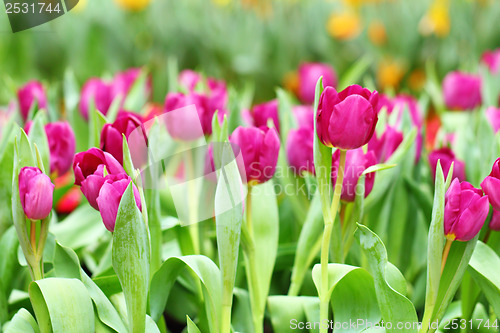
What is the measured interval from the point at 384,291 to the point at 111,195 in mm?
297

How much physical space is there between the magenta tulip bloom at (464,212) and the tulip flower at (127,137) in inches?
13.9

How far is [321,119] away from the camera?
611mm

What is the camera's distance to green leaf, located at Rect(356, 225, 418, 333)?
627mm

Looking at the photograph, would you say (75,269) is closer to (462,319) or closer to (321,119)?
(321,119)

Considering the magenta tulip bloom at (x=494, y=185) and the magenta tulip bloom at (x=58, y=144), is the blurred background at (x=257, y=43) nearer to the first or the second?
the magenta tulip bloom at (x=58, y=144)

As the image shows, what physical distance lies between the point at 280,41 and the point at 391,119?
141 cm

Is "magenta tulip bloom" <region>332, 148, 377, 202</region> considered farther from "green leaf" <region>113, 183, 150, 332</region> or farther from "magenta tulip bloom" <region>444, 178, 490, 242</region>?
"green leaf" <region>113, 183, 150, 332</region>

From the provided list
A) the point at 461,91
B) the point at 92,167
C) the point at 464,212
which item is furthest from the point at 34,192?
the point at 461,91

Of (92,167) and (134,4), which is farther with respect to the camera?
(134,4)

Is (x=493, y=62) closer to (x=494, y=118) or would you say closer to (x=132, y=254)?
(x=494, y=118)

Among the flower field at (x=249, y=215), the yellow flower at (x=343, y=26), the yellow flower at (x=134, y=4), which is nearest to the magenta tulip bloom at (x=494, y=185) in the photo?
the flower field at (x=249, y=215)

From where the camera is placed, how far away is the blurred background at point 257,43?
216cm

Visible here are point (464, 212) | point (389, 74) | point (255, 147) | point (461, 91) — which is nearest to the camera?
point (464, 212)

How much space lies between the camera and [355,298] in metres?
0.71
